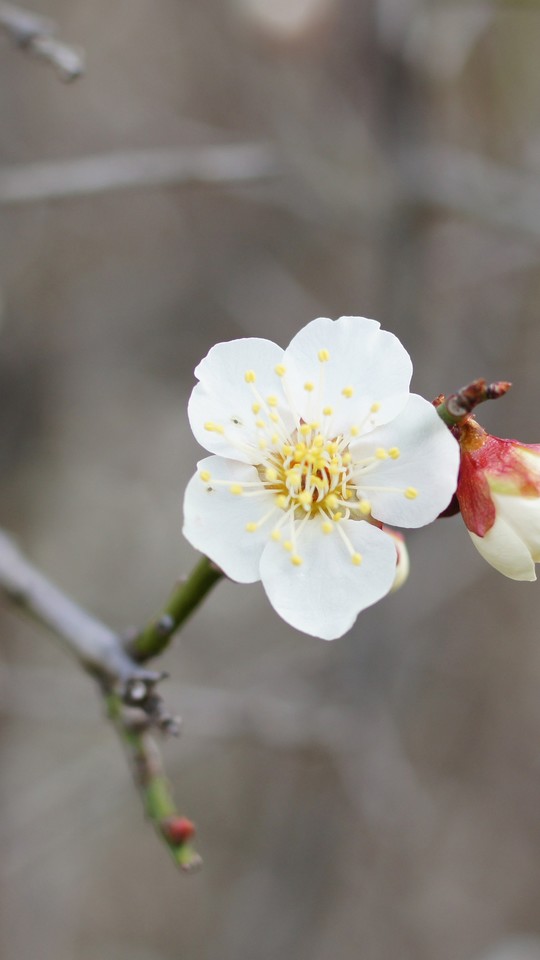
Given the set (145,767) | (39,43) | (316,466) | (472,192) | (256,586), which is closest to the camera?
(316,466)

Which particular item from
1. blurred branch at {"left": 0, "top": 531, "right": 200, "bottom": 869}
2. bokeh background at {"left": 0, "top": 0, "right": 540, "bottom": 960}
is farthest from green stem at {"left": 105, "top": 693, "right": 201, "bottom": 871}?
bokeh background at {"left": 0, "top": 0, "right": 540, "bottom": 960}

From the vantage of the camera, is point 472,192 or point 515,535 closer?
point 515,535

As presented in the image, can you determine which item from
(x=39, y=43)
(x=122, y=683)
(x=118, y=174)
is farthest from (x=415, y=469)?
(x=118, y=174)

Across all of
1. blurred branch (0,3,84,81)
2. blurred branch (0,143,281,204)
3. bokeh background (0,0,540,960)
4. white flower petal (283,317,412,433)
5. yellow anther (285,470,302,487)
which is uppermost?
blurred branch (0,3,84,81)

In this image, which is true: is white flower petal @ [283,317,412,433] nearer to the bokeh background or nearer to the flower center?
the flower center

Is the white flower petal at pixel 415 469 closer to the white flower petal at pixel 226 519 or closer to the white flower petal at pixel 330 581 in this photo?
the white flower petal at pixel 330 581

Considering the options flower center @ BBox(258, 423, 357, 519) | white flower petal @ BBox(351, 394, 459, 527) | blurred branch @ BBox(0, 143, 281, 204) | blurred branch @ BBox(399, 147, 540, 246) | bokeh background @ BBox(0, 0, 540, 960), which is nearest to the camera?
white flower petal @ BBox(351, 394, 459, 527)

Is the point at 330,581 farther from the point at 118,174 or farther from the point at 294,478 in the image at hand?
the point at 118,174

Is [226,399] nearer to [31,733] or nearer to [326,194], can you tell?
[326,194]
